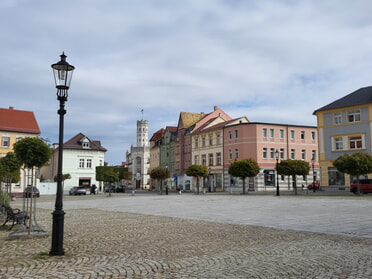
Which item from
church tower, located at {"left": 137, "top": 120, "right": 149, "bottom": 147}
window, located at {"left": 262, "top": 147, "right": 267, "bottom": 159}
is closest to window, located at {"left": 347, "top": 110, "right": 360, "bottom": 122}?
window, located at {"left": 262, "top": 147, "right": 267, "bottom": 159}

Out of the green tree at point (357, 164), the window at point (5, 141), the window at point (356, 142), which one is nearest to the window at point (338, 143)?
the window at point (356, 142)

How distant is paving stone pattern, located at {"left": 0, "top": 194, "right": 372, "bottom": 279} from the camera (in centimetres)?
655

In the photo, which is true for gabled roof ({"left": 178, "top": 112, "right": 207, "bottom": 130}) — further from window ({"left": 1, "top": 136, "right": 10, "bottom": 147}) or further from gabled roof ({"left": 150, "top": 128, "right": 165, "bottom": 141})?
window ({"left": 1, "top": 136, "right": 10, "bottom": 147})

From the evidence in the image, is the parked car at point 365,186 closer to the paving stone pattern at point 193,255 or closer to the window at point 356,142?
the window at point 356,142

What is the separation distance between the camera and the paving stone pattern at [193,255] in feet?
21.5

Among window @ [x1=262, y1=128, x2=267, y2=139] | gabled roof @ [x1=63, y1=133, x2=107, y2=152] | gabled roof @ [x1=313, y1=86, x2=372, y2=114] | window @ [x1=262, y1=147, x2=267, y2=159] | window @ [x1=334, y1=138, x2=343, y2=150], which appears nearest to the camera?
gabled roof @ [x1=313, y1=86, x2=372, y2=114]

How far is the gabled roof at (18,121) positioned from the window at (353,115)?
4397 centimetres

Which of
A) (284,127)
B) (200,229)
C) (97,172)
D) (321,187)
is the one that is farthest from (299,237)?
(97,172)

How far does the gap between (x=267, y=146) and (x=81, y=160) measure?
1309 inches

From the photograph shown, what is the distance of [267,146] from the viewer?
56.5 metres

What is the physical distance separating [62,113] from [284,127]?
173 ft

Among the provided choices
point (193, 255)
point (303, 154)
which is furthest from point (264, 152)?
point (193, 255)

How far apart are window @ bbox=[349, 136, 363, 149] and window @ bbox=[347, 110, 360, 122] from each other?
7.09ft

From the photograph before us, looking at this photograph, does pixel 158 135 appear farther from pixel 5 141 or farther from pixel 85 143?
pixel 5 141
